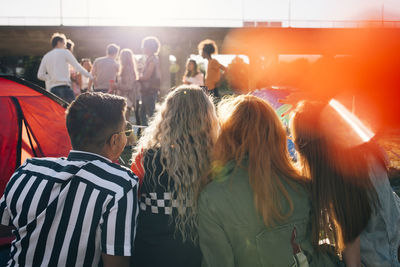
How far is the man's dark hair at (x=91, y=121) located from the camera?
196 cm

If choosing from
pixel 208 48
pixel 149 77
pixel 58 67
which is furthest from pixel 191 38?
pixel 58 67

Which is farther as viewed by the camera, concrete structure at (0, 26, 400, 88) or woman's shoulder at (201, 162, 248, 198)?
concrete structure at (0, 26, 400, 88)

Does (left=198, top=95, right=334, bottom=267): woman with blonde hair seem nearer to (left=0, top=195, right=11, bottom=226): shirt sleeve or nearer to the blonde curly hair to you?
the blonde curly hair

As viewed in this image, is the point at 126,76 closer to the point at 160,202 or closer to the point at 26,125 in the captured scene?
the point at 26,125

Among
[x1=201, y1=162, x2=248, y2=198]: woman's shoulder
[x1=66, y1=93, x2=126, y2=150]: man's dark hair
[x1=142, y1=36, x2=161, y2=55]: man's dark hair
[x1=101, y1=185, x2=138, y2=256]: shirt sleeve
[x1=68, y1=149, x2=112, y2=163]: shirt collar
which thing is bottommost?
[x1=101, y1=185, x2=138, y2=256]: shirt sleeve

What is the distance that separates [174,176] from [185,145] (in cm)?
18

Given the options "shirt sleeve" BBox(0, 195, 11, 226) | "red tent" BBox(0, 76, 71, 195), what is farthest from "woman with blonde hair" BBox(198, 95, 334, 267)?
"red tent" BBox(0, 76, 71, 195)

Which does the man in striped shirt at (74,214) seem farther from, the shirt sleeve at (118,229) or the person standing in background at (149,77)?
the person standing in background at (149,77)

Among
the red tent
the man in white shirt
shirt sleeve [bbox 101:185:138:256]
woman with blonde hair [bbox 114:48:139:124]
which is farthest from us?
woman with blonde hair [bbox 114:48:139:124]

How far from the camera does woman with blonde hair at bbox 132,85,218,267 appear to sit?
6.79 feet

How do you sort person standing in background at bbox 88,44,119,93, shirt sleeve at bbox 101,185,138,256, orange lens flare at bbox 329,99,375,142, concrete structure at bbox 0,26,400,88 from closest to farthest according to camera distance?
shirt sleeve at bbox 101,185,138,256
orange lens flare at bbox 329,99,375,142
person standing in background at bbox 88,44,119,93
concrete structure at bbox 0,26,400,88

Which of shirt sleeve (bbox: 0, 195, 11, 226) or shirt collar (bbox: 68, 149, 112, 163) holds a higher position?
shirt collar (bbox: 68, 149, 112, 163)

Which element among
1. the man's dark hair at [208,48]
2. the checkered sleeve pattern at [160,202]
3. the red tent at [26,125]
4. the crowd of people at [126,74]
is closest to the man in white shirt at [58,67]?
the crowd of people at [126,74]

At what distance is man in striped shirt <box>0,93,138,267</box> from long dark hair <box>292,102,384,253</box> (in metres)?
0.96
